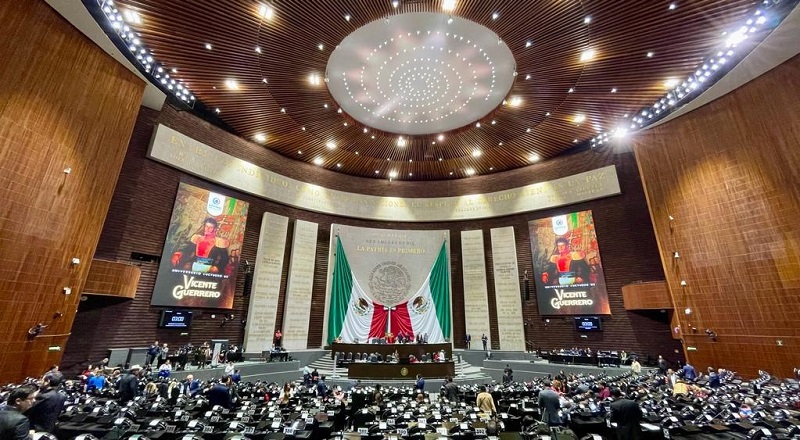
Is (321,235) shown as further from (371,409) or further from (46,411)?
(46,411)

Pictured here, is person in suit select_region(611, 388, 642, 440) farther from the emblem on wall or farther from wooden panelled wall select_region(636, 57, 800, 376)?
the emblem on wall

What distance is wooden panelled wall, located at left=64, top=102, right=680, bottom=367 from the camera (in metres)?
11.4

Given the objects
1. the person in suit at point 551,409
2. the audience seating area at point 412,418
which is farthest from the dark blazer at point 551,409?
the audience seating area at point 412,418

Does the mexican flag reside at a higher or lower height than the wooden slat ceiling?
lower

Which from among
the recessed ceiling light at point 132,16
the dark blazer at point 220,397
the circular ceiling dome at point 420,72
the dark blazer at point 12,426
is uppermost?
the circular ceiling dome at point 420,72

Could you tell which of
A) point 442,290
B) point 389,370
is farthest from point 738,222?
point 389,370

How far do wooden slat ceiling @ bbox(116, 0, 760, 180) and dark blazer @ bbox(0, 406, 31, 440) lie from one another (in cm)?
977

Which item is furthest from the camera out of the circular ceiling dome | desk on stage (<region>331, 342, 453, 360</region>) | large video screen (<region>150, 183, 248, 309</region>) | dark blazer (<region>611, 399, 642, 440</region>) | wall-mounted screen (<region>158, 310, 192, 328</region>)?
desk on stage (<region>331, 342, 453, 360</region>)

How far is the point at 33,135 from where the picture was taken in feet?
25.5

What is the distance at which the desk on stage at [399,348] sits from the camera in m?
12.7

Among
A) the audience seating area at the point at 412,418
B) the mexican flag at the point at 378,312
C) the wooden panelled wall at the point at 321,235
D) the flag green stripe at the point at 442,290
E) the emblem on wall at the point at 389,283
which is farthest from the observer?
the emblem on wall at the point at 389,283

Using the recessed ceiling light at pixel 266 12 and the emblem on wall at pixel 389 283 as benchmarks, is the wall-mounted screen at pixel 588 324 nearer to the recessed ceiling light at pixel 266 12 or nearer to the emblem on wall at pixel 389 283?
the emblem on wall at pixel 389 283

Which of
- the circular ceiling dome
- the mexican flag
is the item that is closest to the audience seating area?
the mexican flag

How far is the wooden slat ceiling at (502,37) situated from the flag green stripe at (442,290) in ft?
21.7
